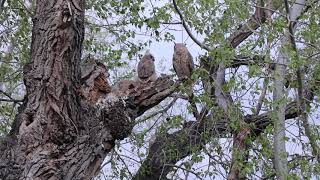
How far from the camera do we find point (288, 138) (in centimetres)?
643

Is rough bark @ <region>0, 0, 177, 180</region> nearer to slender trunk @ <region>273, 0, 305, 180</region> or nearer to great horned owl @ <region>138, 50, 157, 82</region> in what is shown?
great horned owl @ <region>138, 50, 157, 82</region>

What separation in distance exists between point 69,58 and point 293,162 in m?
2.77

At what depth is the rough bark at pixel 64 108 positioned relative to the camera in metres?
5.08

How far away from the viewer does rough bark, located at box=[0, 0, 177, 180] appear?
508 cm

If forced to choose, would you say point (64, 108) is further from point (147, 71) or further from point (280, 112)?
point (280, 112)

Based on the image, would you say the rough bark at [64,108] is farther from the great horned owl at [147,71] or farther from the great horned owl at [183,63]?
the great horned owl at [183,63]

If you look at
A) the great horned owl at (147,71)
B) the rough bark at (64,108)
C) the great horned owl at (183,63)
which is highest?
the great horned owl at (183,63)

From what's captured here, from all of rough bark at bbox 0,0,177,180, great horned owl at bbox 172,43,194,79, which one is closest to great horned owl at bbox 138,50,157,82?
rough bark at bbox 0,0,177,180

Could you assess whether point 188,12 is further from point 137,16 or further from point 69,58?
point 69,58

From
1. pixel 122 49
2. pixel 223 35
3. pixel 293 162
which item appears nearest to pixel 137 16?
pixel 122 49

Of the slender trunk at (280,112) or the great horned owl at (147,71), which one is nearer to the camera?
the great horned owl at (147,71)

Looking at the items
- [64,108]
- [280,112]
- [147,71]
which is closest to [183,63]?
[147,71]

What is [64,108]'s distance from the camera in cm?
530

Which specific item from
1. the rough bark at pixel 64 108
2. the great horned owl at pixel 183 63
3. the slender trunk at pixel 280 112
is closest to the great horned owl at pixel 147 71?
the rough bark at pixel 64 108
